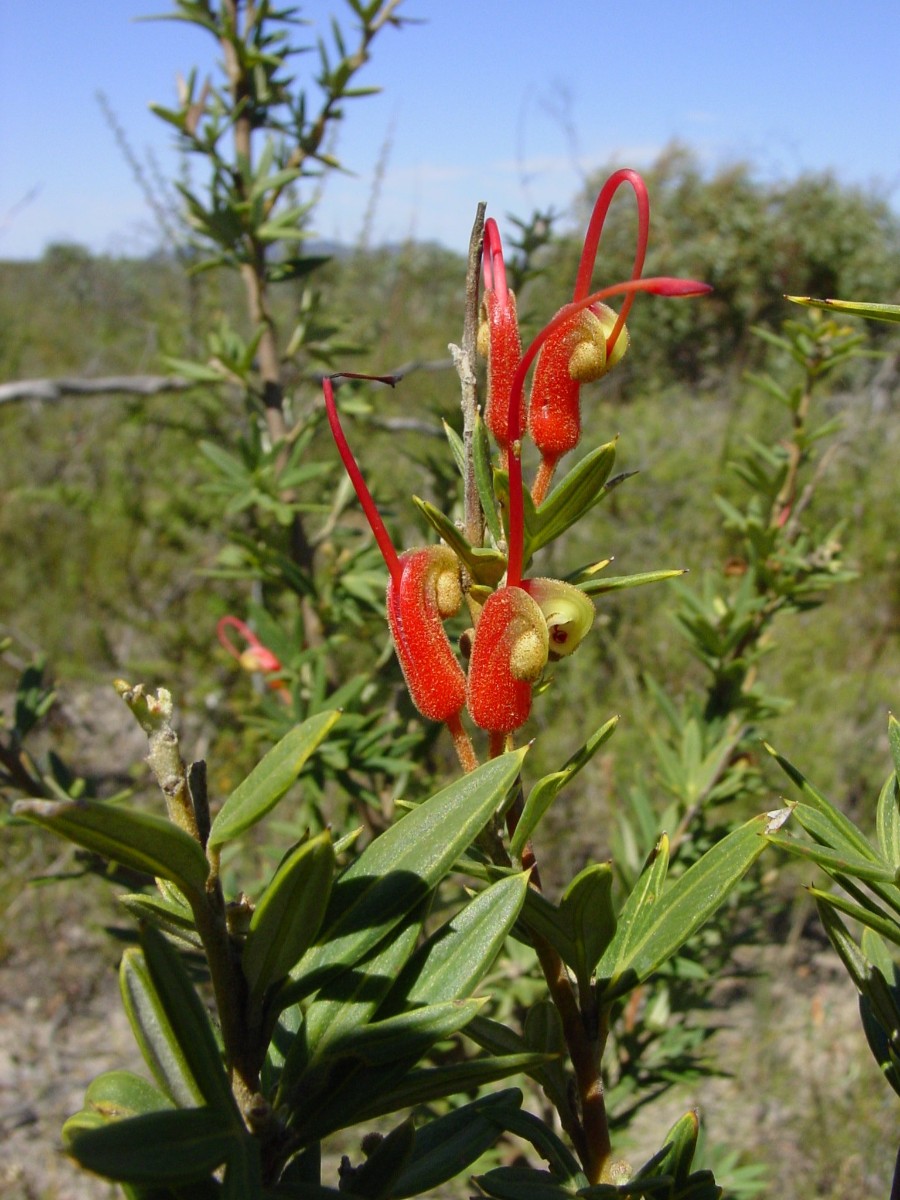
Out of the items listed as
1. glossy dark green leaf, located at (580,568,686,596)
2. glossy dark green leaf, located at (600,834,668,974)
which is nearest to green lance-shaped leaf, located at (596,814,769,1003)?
glossy dark green leaf, located at (600,834,668,974)

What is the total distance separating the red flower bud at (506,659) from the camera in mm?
355

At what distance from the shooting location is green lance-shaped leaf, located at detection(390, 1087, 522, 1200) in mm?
342

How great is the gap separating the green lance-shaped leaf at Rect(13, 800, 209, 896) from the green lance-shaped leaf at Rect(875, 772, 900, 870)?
284 millimetres

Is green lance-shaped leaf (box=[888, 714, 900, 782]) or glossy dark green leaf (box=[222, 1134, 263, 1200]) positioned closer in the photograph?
glossy dark green leaf (box=[222, 1134, 263, 1200])

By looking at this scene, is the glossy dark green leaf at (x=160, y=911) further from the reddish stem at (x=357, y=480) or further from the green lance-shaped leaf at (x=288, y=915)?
the reddish stem at (x=357, y=480)

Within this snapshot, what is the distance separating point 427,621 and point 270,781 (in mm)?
119

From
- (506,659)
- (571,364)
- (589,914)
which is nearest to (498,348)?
(571,364)

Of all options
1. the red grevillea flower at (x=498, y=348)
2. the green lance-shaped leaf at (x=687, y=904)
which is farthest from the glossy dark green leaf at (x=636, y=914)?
the red grevillea flower at (x=498, y=348)

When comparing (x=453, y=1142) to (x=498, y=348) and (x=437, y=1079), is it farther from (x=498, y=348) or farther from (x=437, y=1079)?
(x=498, y=348)

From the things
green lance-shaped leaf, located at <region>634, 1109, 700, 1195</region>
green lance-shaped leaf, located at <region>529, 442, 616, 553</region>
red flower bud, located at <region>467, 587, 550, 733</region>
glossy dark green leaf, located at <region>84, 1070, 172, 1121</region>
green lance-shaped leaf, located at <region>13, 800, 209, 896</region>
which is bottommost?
green lance-shaped leaf, located at <region>634, 1109, 700, 1195</region>

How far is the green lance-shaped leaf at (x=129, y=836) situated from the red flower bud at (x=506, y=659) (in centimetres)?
13

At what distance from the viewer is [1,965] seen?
259 centimetres

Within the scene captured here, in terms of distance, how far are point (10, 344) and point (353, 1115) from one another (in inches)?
263

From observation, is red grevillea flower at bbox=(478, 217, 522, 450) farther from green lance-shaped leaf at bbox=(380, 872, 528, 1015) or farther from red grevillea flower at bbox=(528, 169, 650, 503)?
green lance-shaped leaf at bbox=(380, 872, 528, 1015)
